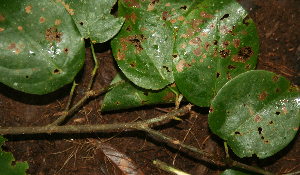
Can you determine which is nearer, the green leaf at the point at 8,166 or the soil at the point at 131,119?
the green leaf at the point at 8,166

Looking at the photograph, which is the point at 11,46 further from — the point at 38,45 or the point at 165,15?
the point at 165,15

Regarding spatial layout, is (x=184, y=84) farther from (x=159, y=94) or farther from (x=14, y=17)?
(x=14, y=17)

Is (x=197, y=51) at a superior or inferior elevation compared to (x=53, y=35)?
inferior

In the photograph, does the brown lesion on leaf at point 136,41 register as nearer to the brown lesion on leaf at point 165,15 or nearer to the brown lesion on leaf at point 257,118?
the brown lesion on leaf at point 165,15

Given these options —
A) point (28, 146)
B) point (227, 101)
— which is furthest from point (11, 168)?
point (227, 101)

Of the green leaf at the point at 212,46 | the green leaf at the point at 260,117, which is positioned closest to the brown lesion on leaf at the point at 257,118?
the green leaf at the point at 260,117

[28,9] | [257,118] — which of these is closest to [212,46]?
[257,118]

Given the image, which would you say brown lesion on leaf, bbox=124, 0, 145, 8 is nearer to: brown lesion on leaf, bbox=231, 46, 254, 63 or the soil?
the soil
